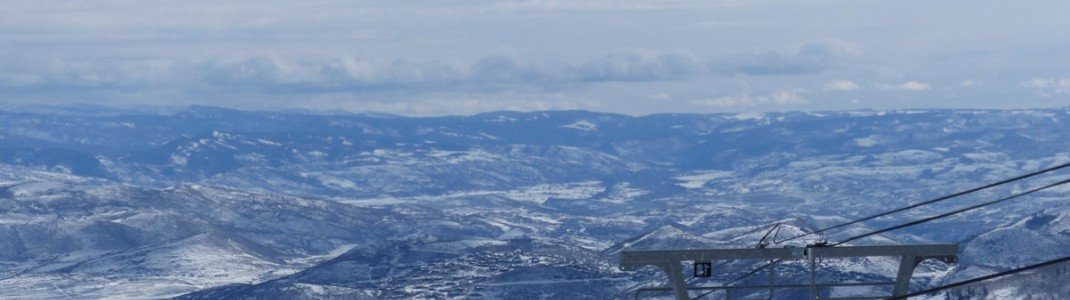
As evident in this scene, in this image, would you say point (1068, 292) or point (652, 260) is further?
point (1068, 292)

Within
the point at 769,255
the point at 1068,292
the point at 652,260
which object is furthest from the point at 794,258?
the point at 1068,292

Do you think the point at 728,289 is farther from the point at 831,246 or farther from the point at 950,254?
the point at 950,254

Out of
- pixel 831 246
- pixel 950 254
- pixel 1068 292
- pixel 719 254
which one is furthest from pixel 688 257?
pixel 1068 292

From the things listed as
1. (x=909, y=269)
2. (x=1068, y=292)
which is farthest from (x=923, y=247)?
(x=1068, y=292)

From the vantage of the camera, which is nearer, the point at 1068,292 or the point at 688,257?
the point at 688,257

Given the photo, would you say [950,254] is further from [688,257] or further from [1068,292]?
[1068,292]

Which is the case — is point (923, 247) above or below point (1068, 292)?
above

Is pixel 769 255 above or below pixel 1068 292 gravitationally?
above

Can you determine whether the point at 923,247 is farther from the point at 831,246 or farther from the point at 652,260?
the point at 652,260
